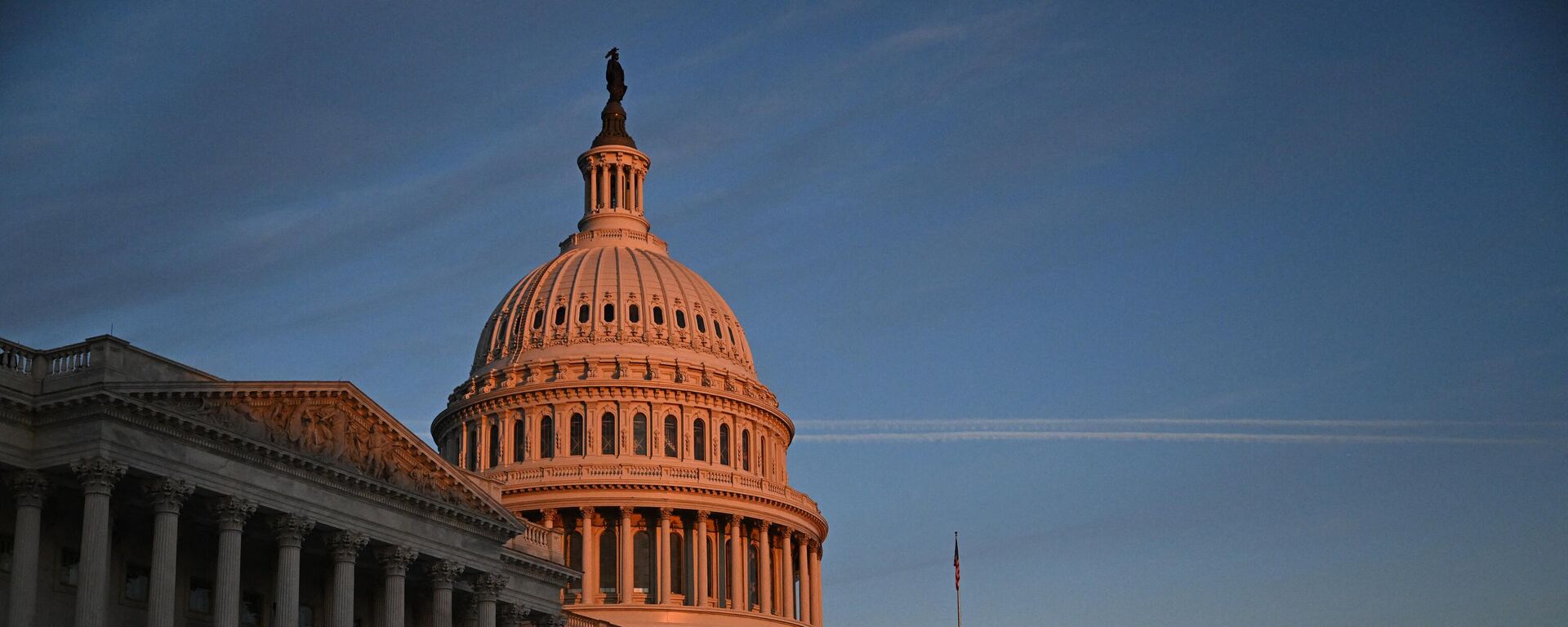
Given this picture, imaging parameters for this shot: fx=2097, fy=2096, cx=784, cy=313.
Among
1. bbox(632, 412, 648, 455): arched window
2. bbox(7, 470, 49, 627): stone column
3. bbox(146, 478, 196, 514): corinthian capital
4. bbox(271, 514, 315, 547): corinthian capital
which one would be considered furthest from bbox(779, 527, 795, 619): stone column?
bbox(7, 470, 49, 627): stone column

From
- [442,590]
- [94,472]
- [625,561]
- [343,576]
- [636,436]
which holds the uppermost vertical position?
[636,436]

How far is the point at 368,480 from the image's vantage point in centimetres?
6644

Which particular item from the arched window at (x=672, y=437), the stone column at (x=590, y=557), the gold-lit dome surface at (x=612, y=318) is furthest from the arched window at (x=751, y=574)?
the gold-lit dome surface at (x=612, y=318)

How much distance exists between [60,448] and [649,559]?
68277mm

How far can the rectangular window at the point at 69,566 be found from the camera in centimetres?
5891

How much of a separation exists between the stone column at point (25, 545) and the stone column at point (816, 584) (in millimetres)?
78544

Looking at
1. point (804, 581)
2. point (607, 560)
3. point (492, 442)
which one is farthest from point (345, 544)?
point (804, 581)

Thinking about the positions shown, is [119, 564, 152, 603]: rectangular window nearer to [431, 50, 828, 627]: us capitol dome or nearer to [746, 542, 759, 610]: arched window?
[431, 50, 828, 627]: us capitol dome

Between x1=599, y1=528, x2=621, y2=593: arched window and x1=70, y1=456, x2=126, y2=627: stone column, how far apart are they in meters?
66.0

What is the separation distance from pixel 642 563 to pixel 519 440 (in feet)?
37.2

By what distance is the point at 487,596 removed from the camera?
73.3 metres

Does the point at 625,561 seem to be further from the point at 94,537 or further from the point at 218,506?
the point at 94,537

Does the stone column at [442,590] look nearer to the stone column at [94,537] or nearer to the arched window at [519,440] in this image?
the stone column at [94,537]

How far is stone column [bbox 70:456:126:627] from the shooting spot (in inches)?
2175
